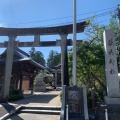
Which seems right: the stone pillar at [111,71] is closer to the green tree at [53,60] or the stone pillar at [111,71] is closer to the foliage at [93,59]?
the foliage at [93,59]

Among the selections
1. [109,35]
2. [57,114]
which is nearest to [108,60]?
[109,35]

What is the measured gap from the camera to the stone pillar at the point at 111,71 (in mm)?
9742

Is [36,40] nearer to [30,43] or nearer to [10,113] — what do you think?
[30,43]

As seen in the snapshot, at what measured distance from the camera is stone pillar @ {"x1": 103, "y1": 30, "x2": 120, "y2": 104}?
32.0 feet

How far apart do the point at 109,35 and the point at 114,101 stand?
3710 mm

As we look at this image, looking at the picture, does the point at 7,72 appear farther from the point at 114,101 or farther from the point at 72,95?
the point at 114,101

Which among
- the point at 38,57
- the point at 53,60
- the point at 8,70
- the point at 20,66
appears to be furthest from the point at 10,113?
the point at 38,57

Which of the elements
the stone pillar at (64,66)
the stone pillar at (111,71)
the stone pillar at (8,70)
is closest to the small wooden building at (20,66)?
the stone pillar at (8,70)

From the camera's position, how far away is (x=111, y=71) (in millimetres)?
10117

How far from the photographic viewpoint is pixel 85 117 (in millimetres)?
9484

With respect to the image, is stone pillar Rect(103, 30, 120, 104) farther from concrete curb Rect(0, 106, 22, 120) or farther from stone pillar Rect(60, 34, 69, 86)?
concrete curb Rect(0, 106, 22, 120)

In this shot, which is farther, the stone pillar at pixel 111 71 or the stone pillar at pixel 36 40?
the stone pillar at pixel 36 40

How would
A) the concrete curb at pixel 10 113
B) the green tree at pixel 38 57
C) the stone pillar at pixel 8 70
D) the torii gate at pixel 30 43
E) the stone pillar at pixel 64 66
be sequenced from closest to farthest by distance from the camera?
1. the concrete curb at pixel 10 113
2. the stone pillar at pixel 64 66
3. the torii gate at pixel 30 43
4. the stone pillar at pixel 8 70
5. the green tree at pixel 38 57

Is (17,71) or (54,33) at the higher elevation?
(54,33)
